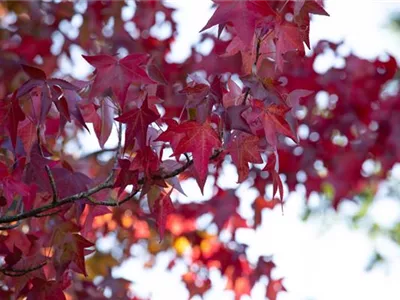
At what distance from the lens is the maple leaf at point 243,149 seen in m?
1.46

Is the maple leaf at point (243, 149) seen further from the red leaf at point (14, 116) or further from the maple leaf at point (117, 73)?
the red leaf at point (14, 116)

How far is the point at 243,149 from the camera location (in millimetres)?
1483

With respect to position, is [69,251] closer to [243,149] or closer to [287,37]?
[243,149]

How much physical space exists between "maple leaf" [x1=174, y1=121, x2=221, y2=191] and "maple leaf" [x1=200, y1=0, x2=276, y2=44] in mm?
180

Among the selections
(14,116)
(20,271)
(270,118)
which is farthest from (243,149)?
(20,271)

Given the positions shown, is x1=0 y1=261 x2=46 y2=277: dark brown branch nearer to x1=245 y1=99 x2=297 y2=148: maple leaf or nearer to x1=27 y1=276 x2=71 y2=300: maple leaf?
x1=27 y1=276 x2=71 y2=300: maple leaf

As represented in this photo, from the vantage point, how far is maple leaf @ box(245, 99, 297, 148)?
4.78ft

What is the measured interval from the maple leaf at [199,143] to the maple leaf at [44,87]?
A: 22 centimetres

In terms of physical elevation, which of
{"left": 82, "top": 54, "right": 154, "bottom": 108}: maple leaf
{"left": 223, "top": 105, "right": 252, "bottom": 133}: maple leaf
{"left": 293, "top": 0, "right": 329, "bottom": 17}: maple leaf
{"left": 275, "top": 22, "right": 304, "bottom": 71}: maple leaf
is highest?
{"left": 293, "top": 0, "right": 329, "bottom": 17}: maple leaf

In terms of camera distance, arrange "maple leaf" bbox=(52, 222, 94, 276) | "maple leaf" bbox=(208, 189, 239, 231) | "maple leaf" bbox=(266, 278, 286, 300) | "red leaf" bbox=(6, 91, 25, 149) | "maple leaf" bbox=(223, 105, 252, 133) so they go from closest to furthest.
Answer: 1. "maple leaf" bbox=(223, 105, 252, 133)
2. "red leaf" bbox=(6, 91, 25, 149)
3. "maple leaf" bbox=(52, 222, 94, 276)
4. "maple leaf" bbox=(266, 278, 286, 300)
5. "maple leaf" bbox=(208, 189, 239, 231)

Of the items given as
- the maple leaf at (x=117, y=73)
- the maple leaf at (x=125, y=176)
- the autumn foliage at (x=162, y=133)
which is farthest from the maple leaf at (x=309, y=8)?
the maple leaf at (x=125, y=176)

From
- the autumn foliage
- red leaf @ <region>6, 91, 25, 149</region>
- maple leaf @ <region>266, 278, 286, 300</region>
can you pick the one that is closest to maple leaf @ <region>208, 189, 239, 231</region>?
the autumn foliage

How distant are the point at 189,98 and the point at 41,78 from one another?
0.91 ft

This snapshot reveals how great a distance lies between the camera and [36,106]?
1.54 metres
